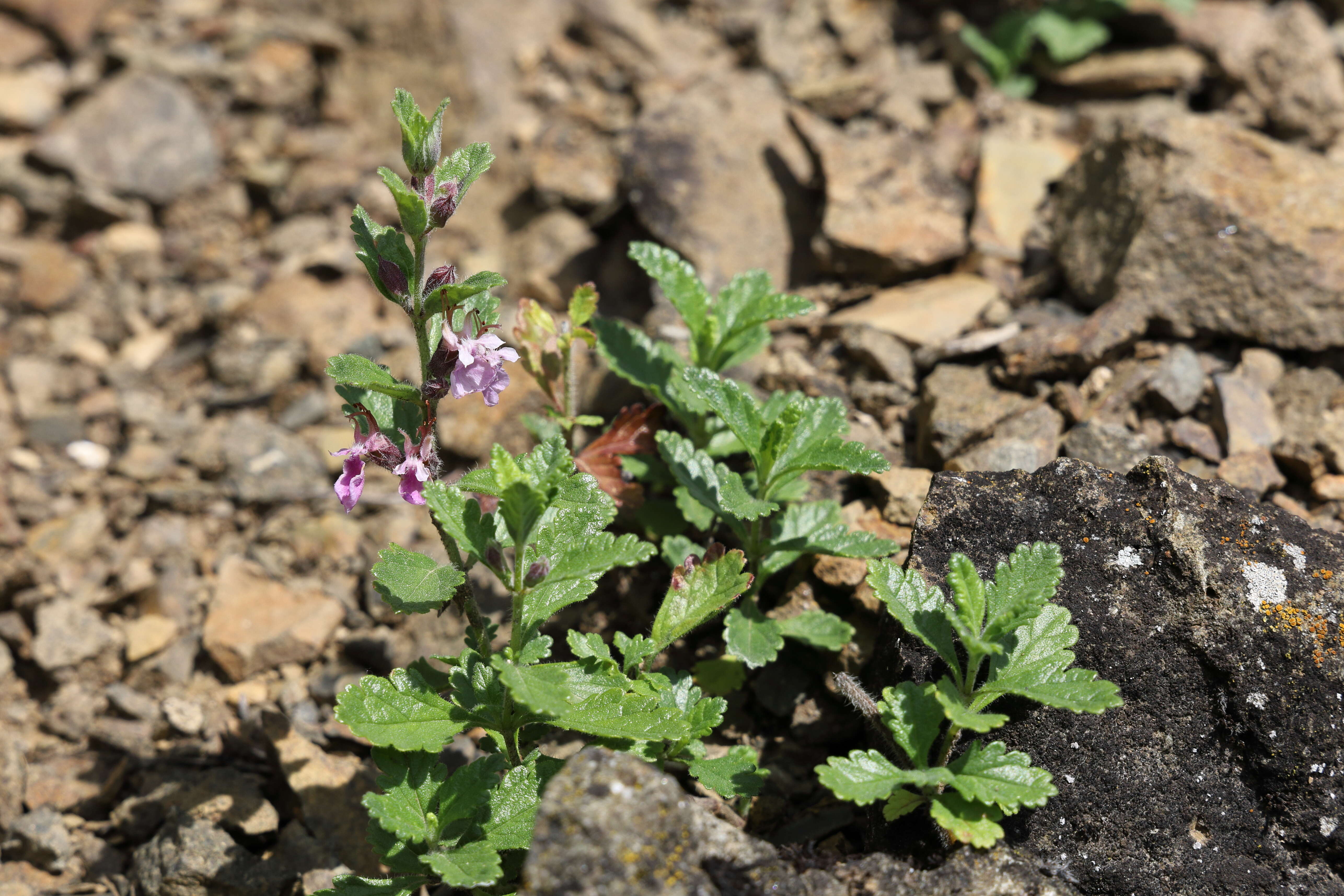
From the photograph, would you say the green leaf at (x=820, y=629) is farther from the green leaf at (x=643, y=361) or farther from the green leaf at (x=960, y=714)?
the green leaf at (x=643, y=361)

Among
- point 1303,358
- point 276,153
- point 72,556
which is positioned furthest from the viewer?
point 276,153

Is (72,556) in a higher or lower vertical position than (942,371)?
lower

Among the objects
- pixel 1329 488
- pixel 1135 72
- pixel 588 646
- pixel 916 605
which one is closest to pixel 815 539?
pixel 916 605

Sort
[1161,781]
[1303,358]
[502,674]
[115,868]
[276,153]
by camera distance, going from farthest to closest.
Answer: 1. [276,153]
2. [1303,358]
3. [115,868]
4. [1161,781]
5. [502,674]

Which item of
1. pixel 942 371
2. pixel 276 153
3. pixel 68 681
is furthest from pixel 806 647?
pixel 276 153

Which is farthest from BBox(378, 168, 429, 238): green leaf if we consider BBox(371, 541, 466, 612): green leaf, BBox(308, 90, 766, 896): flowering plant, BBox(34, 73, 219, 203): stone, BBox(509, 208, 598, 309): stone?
BBox(34, 73, 219, 203): stone

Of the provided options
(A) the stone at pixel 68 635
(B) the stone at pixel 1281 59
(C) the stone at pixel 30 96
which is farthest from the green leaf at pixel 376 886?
(C) the stone at pixel 30 96

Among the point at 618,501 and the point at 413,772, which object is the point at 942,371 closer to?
the point at 618,501
